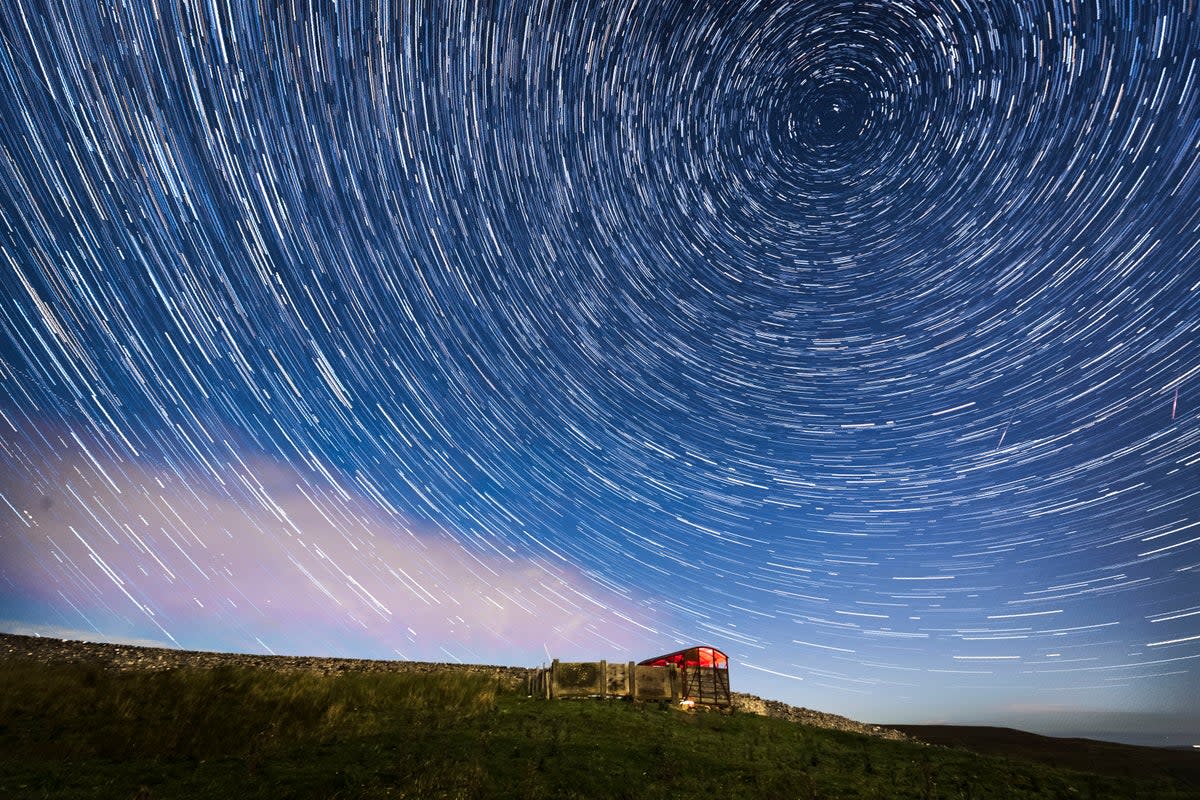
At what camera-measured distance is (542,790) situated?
1155cm

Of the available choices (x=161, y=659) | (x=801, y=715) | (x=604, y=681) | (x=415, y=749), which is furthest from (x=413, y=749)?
(x=801, y=715)

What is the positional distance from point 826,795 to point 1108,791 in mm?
10919

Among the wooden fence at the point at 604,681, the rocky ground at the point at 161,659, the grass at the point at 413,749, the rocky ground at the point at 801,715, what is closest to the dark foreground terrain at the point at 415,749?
the grass at the point at 413,749

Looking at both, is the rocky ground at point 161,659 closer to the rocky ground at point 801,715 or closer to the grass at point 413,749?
the grass at point 413,749

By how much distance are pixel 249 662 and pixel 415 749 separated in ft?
67.1

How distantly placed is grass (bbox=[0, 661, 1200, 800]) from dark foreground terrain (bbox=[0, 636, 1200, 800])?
0.22 ft

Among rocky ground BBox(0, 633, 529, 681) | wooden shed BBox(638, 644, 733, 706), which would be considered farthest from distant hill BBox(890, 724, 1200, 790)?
rocky ground BBox(0, 633, 529, 681)

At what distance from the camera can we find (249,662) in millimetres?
28328

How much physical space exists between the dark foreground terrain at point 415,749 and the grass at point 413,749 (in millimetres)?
68

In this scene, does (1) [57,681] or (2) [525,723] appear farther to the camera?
(1) [57,681]

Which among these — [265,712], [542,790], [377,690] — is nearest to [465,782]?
[542,790]

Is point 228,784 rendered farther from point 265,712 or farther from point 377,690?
point 377,690

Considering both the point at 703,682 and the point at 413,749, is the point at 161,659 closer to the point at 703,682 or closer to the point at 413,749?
the point at 413,749

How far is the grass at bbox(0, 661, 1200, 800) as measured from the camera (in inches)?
448
